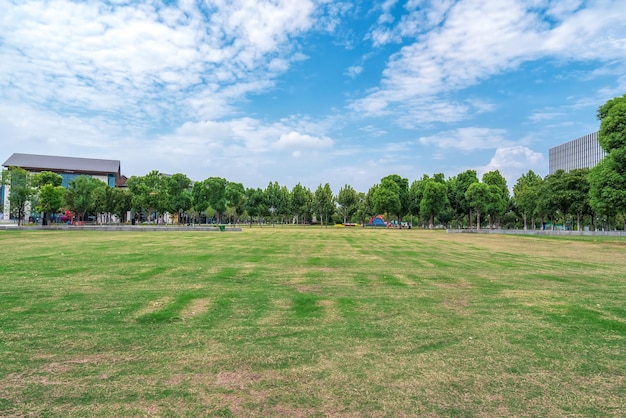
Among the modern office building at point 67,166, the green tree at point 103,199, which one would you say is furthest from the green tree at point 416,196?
the modern office building at point 67,166

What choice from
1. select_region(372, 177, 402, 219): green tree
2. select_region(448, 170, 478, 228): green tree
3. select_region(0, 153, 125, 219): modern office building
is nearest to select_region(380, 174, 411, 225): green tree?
select_region(372, 177, 402, 219): green tree

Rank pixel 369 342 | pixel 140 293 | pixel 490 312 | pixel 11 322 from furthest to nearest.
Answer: pixel 140 293 < pixel 490 312 < pixel 11 322 < pixel 369 342

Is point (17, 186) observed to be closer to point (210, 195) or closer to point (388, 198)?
point (210, 195)

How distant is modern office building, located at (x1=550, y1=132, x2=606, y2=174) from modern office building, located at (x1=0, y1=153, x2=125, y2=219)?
168333 mm

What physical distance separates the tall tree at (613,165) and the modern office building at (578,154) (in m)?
111

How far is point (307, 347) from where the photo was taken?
666 cm

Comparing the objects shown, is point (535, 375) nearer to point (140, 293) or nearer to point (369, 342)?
point (369, 342)

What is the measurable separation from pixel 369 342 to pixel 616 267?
18032mm

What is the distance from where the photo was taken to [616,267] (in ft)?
60.7

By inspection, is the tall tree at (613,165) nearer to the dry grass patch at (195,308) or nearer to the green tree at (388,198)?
the dry grass patch at (195,308)

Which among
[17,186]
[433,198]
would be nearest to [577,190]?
[433,198]

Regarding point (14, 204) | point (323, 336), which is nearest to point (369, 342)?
point (323, 336)

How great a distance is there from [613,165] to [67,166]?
152812 mm

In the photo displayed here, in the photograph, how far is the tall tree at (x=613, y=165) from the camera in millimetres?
36125
